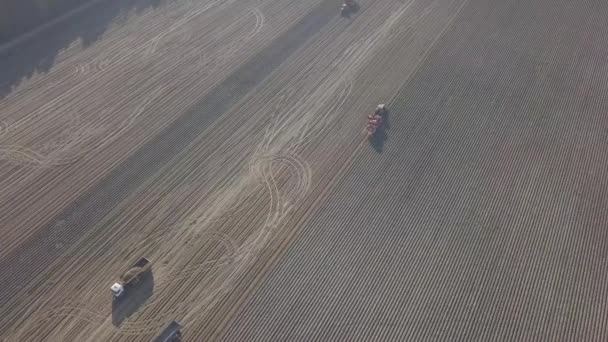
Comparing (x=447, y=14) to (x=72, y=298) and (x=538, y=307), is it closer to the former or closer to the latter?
(x=538, y=307)

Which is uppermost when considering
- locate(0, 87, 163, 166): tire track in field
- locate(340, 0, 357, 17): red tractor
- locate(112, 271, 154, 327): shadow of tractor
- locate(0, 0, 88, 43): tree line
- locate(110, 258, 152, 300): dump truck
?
locate(0, 0, 88, 43): tree line

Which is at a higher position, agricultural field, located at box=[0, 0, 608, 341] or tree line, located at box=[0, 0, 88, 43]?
tree line, located at box=[0, 0, 88, 43]

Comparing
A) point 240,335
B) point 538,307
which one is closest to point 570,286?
point 538,307

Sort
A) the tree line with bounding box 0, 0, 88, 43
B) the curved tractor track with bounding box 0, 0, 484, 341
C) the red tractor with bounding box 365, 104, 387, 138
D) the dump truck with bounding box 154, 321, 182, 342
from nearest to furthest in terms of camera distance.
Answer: the dump truck with bounding box 154, 321, 182, 342 < the curved tractor track with bounding box 0, 0, 484, 341 < the red tractor with bounding box 365, 104, 387, 138 < the tree line with bounding box 0, 0, 88, 43

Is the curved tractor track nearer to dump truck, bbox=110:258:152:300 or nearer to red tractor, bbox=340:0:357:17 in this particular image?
dump truck, bbox=110:258:152:300

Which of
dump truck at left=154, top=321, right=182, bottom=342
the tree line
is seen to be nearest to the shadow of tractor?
dump truck at left=154, top=321, right=182, bottom=342
